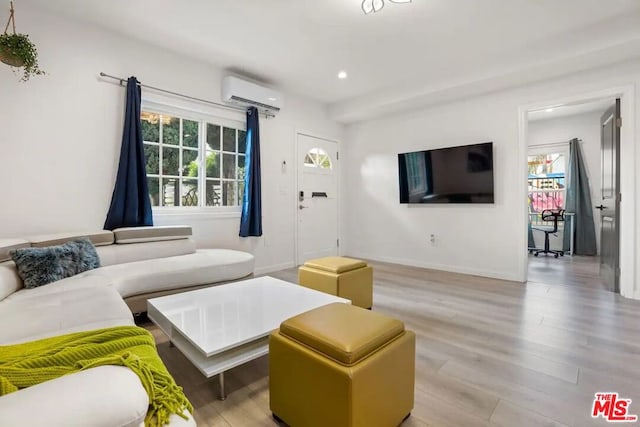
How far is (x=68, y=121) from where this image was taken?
2.78m

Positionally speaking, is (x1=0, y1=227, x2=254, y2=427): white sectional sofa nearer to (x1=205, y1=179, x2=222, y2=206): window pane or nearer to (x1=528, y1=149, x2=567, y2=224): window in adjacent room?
(x1=205, y1=179, x2=222, y2=206): window pane

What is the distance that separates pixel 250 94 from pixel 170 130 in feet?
3.42

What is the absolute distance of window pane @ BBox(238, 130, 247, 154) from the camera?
4.12 m

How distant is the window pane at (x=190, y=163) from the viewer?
3.62 metres

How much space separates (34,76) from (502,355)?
4.23 meters

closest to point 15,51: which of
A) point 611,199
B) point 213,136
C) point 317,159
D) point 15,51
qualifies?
point 15,51

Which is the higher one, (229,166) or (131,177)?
(229,166)

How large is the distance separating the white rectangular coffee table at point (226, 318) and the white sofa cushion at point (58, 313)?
0.88 ft

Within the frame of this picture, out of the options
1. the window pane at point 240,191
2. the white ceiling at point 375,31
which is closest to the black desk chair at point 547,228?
the white ceiling at point 375,31

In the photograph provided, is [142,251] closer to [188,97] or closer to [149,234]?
[149,234]

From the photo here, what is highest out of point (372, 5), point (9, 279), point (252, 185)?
point (372, 5)

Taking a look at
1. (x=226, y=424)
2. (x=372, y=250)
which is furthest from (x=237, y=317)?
(x=372, y=250)

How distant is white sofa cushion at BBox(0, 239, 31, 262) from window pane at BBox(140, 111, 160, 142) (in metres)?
1.45

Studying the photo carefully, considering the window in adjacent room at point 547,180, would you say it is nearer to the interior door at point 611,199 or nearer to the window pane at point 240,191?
the interior door at point 611,199
